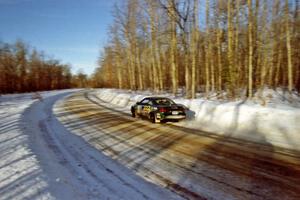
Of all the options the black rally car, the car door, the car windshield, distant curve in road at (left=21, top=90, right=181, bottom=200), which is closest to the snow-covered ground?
the black rally car

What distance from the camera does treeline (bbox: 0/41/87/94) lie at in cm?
6812

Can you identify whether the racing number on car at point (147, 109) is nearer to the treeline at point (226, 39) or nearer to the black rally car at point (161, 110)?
the black rally car at point (161, 110)

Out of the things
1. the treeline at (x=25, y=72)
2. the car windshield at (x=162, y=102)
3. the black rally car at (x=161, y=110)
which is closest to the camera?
the black rally car at (x=161, y=110)

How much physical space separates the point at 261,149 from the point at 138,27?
31.4 m

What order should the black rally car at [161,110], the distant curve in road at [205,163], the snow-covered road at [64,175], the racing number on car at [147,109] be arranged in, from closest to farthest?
1. the snow-covered road at [64,175]
2. the distant curve in road at [205,163]
3. the black rally car at [161,110]
4. the racing number on car at [147,109]

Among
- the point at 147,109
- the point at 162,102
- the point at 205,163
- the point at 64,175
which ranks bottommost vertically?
the point at 205,163

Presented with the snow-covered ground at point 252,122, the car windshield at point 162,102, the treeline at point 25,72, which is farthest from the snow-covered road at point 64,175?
the treeline at point 25,72

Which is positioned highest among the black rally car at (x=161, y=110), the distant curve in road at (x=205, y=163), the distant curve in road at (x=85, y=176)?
the black rally car at (x=161, y=110)

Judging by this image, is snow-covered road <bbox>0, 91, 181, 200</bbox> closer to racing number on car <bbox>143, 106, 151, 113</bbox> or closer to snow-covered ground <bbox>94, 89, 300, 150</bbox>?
snow-covered ground <bbox>94, 89, 300, 150</bbox>

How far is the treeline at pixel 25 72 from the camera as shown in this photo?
6812cm

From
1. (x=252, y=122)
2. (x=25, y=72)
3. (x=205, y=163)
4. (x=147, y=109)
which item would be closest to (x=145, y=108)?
(x=147, y=109)

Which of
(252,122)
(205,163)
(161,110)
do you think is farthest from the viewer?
(161,110)

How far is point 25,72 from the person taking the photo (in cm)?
7769

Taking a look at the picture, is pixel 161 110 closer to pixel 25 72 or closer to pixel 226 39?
pixel 226 39
